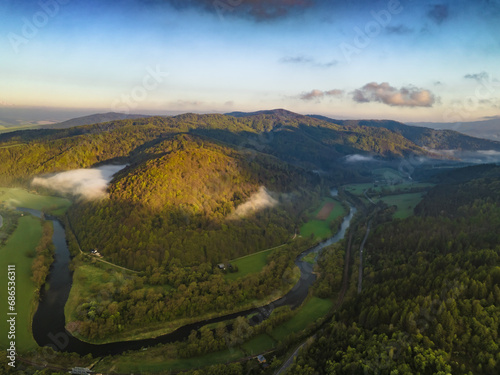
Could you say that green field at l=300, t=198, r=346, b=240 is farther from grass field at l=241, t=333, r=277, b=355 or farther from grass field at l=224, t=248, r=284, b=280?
grass field at l=241, t=333, r=277, b=355

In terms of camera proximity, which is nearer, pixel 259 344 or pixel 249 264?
pixel 259 344

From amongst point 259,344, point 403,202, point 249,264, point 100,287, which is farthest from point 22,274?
point 403,202

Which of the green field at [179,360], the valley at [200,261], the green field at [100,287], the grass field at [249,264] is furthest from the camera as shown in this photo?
the grass field at [249,264]

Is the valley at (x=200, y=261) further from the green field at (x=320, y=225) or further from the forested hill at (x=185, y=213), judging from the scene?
the green field at (x=320, y=225)

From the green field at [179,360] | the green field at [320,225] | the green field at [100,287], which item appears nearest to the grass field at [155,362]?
the green field at [179,360]

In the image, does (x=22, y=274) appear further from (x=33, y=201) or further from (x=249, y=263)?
(x=33, y=201)
